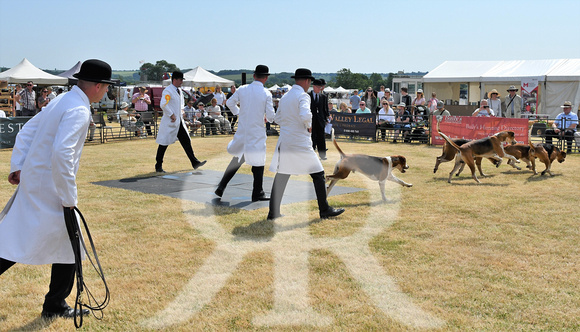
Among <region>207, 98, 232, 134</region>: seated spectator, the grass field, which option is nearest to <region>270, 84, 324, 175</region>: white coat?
the grass field

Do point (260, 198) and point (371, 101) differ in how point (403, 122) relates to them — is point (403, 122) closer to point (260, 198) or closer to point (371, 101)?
point (371, 101)

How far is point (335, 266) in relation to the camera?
17.9 feet

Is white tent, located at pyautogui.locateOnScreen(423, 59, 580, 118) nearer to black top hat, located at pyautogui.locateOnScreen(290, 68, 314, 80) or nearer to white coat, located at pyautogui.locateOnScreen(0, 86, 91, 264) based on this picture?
black top hat, located at pyautogui.locateOnScreen(290, 68, 314, 80)

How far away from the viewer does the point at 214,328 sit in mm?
4102

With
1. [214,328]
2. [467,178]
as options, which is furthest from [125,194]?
[467,178]

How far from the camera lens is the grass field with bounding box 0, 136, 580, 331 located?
4270mm

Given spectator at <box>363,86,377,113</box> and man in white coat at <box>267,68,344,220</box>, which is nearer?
man in white coat at <box>267,68,344,220</box>

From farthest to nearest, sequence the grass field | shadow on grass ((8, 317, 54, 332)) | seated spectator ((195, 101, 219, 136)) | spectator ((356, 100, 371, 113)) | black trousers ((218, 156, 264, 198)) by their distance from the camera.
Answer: seated spectator ((195, 101, 219, 136)) → spectator ((356, 100, 371, 113)) → black trousers ((218, 156, 264, 198)) → the grass field → shadow on grass ((8, 317, 54, 332))

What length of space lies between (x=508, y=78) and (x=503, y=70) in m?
1.23

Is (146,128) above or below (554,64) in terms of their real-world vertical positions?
below

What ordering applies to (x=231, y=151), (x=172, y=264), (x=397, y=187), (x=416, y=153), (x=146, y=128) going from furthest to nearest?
1. (x=146, y=128)
2. (x=416, y=153)
3. (x=397, y=187)
4. (x=231, y=151)
5. (x=172, y=264)

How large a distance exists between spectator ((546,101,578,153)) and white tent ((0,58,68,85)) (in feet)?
67.9

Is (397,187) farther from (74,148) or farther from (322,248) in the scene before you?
(74,148)

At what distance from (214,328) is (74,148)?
5.34 ft
